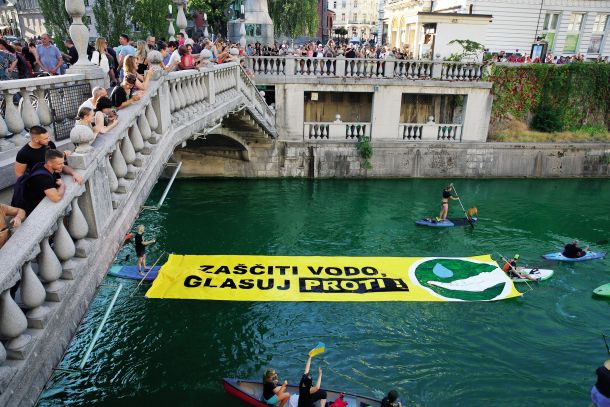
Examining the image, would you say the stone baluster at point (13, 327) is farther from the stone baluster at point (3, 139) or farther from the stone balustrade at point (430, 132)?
the stone balustrade at point (430, 132)

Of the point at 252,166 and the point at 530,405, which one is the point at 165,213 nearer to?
the point at 252,166

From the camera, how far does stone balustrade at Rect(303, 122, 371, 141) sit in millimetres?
22703

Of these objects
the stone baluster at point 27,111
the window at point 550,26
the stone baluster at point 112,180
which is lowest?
the stone baluster at point 112,180

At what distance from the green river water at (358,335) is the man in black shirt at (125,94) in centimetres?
551

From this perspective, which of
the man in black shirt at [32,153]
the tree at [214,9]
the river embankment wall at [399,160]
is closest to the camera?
the man in black shirt at [32,153]

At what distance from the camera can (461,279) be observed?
1353 cm

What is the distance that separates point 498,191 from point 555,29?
14184mm

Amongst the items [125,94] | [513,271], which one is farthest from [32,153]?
[513,271]

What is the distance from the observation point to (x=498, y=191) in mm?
22328

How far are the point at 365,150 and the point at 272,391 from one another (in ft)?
50.8

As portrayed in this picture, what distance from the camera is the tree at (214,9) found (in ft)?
123

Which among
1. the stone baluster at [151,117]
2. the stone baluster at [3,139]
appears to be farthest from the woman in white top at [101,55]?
the stone baluster at [3,139]

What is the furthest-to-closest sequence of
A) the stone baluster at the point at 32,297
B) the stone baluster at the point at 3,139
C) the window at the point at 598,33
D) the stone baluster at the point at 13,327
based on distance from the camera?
1. the window at the point at 598,33
2. the stone baluster at the point at 3,139
3. the stone baluster at the point at 32,297
4. the stone baluster at the point at 13,327

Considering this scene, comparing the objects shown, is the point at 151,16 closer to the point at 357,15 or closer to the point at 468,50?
the point at 468,50
